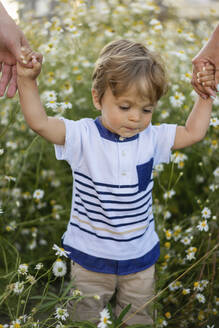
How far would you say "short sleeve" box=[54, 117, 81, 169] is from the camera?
1.38 meters

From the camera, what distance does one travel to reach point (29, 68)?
4.04ft

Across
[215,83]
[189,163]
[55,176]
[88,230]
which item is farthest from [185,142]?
[55,176]

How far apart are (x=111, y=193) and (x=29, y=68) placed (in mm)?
500

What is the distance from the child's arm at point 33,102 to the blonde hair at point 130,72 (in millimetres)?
209

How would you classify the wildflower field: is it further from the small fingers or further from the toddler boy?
the small fingers

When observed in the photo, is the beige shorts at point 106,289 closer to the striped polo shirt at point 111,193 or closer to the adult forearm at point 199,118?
the striped polo shirt at point 111,193

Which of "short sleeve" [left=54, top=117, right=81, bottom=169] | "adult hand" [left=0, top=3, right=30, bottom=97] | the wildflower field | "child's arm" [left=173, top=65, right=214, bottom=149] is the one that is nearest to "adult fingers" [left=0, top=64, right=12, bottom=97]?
"adult hand" [left=0, top=3, right=30, bottom=97]

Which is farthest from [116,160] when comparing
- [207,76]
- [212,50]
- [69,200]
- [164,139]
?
[69,200]

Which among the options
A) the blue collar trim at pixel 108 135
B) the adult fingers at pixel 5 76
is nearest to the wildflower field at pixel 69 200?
the adult fingers at pixel 5 76

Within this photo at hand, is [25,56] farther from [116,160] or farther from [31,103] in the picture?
[116,160]

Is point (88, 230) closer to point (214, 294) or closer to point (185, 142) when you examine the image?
point (185, 142)

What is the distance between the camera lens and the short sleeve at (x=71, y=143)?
138 centimetres

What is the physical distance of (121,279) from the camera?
5.24 ft

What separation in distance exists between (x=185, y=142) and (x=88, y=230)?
0.48m
